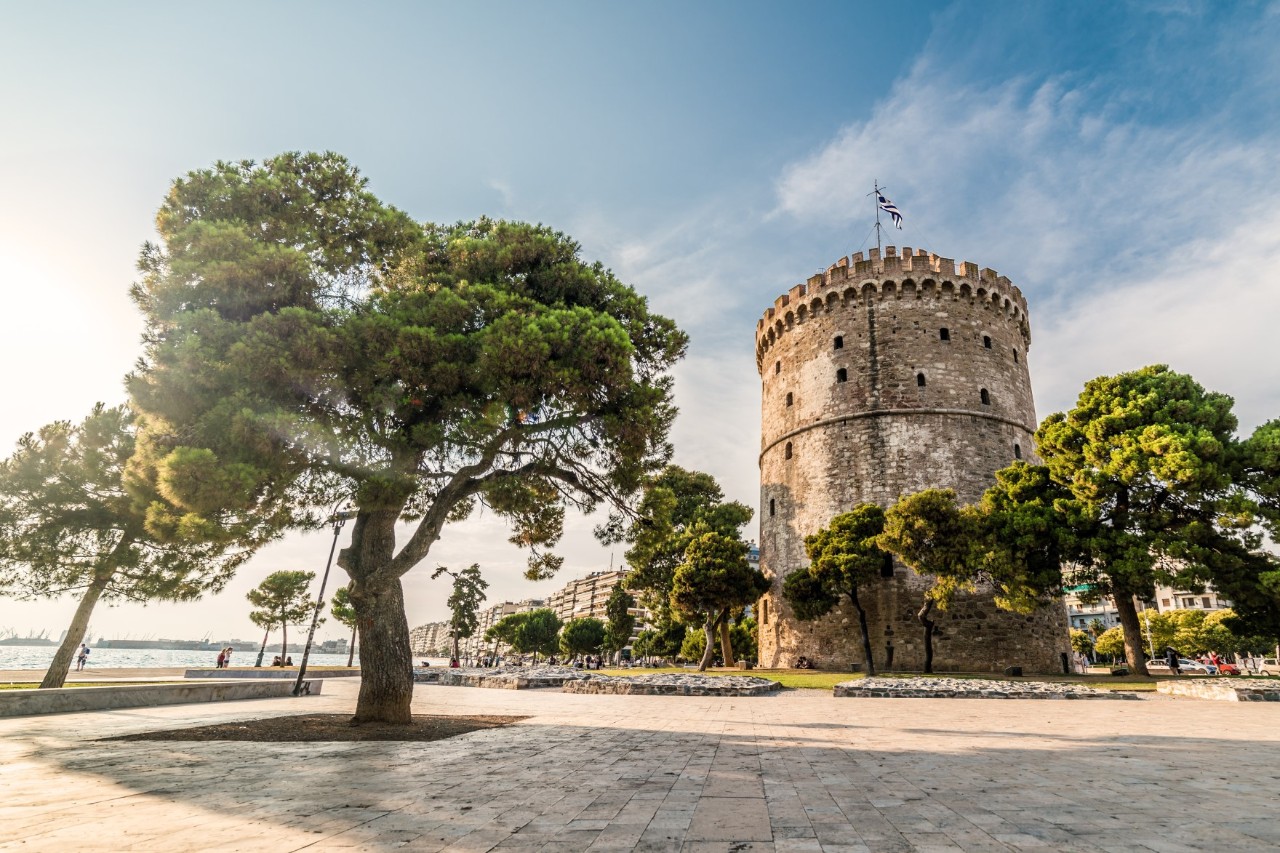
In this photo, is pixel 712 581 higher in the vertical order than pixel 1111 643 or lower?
higher

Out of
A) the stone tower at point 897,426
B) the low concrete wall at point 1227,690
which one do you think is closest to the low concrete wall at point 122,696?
the stone tower at point 897,426

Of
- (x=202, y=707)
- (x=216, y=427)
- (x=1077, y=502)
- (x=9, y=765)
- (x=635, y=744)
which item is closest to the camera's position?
(x=9, y=765)

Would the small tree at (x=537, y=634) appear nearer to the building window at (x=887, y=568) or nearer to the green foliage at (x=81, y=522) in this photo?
the building window at (x=887, y=568)

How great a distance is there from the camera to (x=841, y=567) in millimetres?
24422

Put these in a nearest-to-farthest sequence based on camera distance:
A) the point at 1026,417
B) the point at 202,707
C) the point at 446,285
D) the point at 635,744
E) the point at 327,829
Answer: the point at 327,829
the point at 635,744
the point at 446,285
the point at 202,707
the point at 1026,417

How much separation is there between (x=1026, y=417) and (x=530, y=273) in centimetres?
2814

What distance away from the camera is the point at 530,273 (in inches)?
476

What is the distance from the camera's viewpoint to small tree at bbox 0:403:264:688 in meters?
14.7

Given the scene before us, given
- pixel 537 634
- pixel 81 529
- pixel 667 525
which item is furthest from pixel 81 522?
pixel 537 634

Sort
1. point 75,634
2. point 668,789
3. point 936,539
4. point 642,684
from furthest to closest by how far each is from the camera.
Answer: point 936,539 → point 642,684 → point 75,634 → point 668,789

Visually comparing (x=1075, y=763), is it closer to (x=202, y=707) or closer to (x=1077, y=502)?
(x=202, y=707)

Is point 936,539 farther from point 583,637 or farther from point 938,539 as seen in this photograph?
point 583,637

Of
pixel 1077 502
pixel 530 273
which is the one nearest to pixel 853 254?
Result: pixel 1077 502

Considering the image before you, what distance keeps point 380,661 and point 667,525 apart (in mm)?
5906
